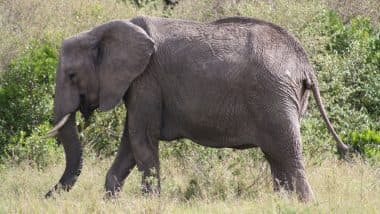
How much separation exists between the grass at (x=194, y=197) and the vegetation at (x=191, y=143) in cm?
2

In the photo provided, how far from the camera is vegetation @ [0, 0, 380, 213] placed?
435 inches

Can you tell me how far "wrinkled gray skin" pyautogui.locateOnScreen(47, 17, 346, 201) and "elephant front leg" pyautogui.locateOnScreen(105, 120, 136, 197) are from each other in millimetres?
10

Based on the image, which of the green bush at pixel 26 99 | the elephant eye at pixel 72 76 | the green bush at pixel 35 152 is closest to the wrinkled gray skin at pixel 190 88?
the elephant eye at pixel 72 76

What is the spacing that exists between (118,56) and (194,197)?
162cm

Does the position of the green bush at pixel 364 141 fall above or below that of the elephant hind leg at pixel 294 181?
below

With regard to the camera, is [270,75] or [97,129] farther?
[97,129]

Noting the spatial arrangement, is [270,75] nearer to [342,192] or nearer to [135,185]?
[342,192]

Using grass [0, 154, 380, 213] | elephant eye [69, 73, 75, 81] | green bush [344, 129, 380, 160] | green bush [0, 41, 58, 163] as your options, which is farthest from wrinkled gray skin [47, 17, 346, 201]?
green bush [0, 41, 58, 163]

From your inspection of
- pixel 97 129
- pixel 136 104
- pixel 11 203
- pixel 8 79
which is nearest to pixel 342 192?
pixel 136 104

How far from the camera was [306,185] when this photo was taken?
1108 cm

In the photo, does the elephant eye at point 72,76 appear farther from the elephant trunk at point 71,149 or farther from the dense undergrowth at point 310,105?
the dense undergrowth at point 310,105

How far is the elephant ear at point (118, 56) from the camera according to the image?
11.4 m

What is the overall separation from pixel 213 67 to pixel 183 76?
0.34 meters

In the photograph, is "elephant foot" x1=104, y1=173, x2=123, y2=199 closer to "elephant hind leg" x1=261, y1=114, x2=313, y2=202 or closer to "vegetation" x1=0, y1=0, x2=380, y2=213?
"vegetation" x1=0, y1=0, x2=380, y2=213
